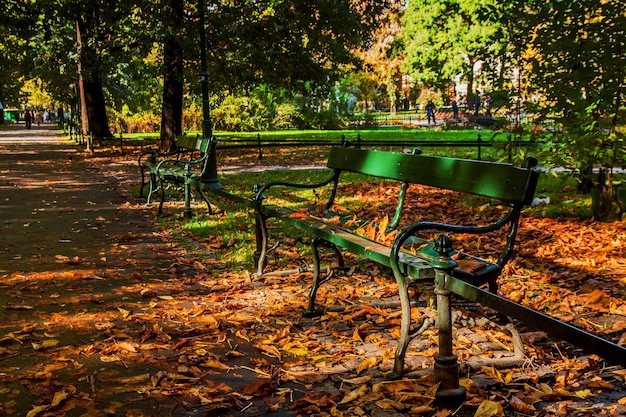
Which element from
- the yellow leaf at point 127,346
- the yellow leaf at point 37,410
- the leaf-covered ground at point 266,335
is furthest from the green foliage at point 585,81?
the yellow leaf at point 37,410

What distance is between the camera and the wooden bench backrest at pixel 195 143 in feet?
30.8

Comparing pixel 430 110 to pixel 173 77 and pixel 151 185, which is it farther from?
pixel 151 185

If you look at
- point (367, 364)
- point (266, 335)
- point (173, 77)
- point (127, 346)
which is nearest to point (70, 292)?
point (127, 346)

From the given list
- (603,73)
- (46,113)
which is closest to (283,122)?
(603,73)

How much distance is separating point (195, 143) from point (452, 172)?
6.64 meters

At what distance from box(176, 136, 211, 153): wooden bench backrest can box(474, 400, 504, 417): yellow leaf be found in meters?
A: 6.93

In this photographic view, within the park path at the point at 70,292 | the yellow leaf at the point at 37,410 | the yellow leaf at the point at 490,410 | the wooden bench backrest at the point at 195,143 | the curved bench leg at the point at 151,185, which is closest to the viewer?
the yellow leaf at the point at 490,410

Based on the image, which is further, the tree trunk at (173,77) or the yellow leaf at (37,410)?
the tree trunk at (173,77)

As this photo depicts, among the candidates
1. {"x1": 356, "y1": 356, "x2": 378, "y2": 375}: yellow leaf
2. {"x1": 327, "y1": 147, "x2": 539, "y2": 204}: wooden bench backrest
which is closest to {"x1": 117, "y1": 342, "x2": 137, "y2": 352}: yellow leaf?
{"x1": 356, "y1": 356, "x2": 378, "y2": 375}: yellow leaf

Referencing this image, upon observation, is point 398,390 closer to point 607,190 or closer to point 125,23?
point 607,190

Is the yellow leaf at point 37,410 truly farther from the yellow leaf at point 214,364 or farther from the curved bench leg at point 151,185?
the curved bench leg at point 151,185

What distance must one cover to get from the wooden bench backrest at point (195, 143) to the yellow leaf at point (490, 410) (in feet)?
22.7

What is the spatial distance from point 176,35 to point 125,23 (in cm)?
286

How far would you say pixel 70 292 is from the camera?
502 cm
